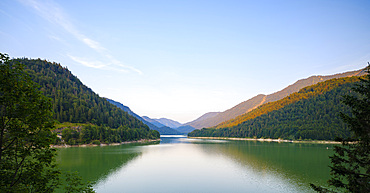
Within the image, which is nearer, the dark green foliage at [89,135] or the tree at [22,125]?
the tree at [22,125]

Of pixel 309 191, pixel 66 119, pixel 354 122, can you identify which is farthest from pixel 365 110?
pixel 66 119

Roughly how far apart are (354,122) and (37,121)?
19.1 m

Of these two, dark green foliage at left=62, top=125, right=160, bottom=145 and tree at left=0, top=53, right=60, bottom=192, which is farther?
dark green foliage at left=62, top=125, right=160, bottom=145

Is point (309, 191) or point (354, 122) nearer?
point (354, 122)

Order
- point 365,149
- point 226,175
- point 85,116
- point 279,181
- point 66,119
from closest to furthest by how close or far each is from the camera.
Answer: point 365,149 → point 279,181 → point 226,175 → point 66,119 → point 85,116

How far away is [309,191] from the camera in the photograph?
38219mm

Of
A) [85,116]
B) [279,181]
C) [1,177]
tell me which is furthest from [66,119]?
[1,177]

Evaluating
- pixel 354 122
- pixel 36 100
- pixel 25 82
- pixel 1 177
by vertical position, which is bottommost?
pixel 1 177

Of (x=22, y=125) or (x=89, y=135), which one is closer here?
(x=22, y=125)

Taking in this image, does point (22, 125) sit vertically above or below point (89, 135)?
above

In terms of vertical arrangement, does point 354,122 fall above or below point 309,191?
above

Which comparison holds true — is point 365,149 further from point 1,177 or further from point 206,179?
point 206,179

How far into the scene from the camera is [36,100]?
12922mm

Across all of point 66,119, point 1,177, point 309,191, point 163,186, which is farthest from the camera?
point 66,119
